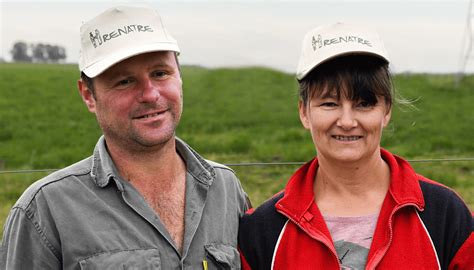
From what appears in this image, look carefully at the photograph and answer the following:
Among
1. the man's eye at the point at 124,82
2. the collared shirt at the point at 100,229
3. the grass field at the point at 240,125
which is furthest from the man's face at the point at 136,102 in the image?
the grass field at the point at 240,125

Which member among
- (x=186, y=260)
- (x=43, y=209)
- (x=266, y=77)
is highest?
(x=266, y=77)

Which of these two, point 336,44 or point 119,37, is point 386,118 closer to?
point 336,44

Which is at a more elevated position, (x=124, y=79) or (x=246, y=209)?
(x=124, y=79)

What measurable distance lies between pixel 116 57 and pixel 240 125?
1050cm

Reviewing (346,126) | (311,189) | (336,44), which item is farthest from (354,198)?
(336,44)

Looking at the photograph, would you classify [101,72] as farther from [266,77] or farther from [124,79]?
[266,77]

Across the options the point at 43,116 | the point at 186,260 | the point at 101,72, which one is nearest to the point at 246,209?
the point at 186,260

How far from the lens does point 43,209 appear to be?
2412 millimetres

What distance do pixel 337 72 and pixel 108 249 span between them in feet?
3.36

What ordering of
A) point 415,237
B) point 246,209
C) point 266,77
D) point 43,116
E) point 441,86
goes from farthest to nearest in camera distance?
point 266,77, point 441,86, point 43,116, point 246,209, point 415,237

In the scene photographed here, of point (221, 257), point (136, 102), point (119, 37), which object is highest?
point (119, 37)

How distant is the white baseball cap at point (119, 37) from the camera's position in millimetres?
2512

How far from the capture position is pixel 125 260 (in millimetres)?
2441

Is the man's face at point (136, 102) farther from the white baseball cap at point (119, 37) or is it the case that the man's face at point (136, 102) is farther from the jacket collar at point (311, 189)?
the jacket collar at point (311, 189)
